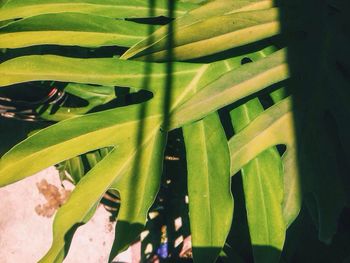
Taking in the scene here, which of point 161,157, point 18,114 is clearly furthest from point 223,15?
point 18,114

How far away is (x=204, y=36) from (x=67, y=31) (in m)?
0.34

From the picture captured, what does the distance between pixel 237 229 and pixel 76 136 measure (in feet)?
2.65

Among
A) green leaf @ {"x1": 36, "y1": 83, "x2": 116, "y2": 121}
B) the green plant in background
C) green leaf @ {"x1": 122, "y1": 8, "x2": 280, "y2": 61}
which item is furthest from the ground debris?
green leaf @ {"x1": 122, "y1": 8, "x2": 280, "y2": 61}

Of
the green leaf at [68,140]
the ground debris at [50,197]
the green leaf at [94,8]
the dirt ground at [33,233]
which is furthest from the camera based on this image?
the ground debris at [50,197]

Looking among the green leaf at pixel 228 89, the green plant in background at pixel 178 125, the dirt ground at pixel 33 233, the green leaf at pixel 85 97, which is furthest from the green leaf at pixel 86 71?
the dirt ground at pixel 33 233

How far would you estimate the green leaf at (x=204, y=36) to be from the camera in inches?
33.2

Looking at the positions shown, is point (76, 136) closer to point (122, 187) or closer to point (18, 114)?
point (122, 187)

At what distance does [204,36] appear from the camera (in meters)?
0.86

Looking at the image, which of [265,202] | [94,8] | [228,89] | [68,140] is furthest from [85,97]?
[265,202]

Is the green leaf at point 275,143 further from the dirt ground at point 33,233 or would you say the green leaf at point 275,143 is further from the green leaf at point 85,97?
the dirt ground at point 33,233

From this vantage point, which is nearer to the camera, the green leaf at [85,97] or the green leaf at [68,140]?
the green leaf at [68,140]

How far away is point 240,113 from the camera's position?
97cm

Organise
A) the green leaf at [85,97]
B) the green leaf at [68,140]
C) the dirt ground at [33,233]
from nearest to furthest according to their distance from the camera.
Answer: the green leaf at [68,140] → the green leaf at [85,97] → the dirt ground at [33,233]

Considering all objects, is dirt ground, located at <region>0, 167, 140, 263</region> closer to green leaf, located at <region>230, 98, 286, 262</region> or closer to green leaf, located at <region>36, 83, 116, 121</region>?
green leaf, located at <region>36, 83, 116, 121</region>
